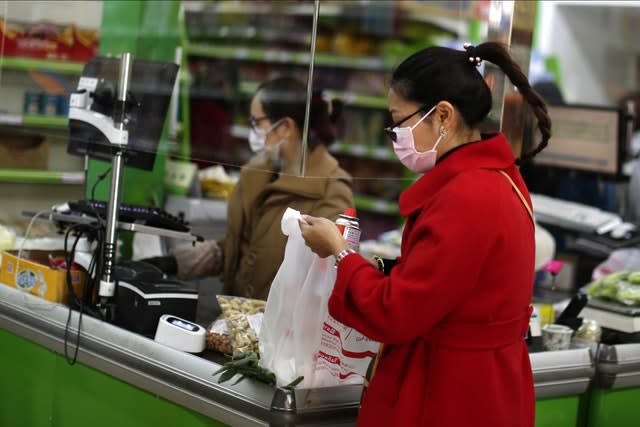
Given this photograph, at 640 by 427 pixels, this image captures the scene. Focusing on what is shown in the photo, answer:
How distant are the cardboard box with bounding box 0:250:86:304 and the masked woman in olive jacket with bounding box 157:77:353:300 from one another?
509 mm

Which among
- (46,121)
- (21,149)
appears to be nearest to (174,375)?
(46,121)

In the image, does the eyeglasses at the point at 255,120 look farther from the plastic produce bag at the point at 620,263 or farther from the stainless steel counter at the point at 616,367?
the plastic produce bag at the point at 620,263

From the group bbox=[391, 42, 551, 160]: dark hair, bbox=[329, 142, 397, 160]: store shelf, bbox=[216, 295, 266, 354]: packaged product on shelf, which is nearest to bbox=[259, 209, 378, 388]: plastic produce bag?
bbox=[216, 295, 266, 354]: packaged product on shelf

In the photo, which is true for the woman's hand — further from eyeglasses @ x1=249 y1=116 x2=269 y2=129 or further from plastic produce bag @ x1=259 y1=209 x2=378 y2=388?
eyeglasses @ x1=249 y1=116 x2=269 y2=129

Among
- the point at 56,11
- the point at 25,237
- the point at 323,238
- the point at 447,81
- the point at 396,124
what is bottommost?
the point at 25,237

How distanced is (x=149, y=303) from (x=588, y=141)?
322cm

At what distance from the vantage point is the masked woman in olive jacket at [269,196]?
352 cm

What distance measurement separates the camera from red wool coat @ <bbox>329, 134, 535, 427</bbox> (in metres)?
2.04

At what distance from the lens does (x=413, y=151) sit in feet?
7.28

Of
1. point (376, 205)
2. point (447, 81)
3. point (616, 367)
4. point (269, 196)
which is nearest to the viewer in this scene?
point (447, 81)

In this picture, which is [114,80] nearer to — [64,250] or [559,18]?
[64,250]

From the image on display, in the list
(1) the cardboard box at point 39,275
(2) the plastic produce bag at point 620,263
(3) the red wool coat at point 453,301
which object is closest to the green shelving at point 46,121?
(1) the cardboard box at point 39,275

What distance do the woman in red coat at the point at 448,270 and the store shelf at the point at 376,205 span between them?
5076 millimetres

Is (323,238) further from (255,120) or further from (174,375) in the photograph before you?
(255,120)
